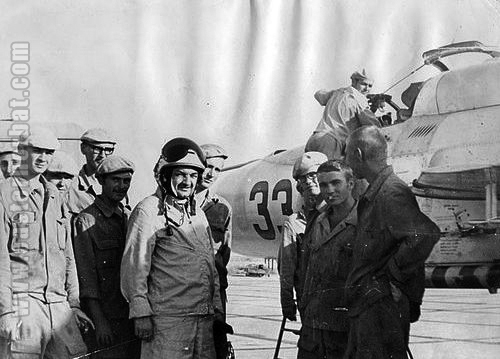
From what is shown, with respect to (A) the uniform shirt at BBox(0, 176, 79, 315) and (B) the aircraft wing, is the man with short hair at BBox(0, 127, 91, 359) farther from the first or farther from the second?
(B) the aircraft wing

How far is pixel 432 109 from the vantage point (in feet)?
8.00

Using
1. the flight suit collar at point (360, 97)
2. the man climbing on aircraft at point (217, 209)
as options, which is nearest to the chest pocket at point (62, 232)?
the man climbing on aircraft at point (217, 209)

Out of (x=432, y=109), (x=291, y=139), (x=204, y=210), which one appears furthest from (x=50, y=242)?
(x=432, y=109)

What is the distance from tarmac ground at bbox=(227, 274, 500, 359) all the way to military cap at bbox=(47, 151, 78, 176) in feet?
2.37

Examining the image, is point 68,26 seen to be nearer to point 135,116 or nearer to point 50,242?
point 135,116

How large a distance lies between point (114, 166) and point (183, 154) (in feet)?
0.90

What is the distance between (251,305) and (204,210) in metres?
0.54

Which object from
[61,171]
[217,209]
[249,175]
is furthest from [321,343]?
[61,171]

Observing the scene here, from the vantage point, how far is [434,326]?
233 cm

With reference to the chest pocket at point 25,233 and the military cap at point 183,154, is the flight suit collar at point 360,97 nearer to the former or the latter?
the military cap at point 183,154

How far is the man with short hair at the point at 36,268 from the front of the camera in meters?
2.28

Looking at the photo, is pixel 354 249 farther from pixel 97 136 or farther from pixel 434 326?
pixel 97 136

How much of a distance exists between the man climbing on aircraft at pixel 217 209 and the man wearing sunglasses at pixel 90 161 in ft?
1.11

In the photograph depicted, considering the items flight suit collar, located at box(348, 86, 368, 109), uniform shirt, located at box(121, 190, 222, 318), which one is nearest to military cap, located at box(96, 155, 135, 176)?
uniform shirt, located at box(121, 190, 222, 318)
